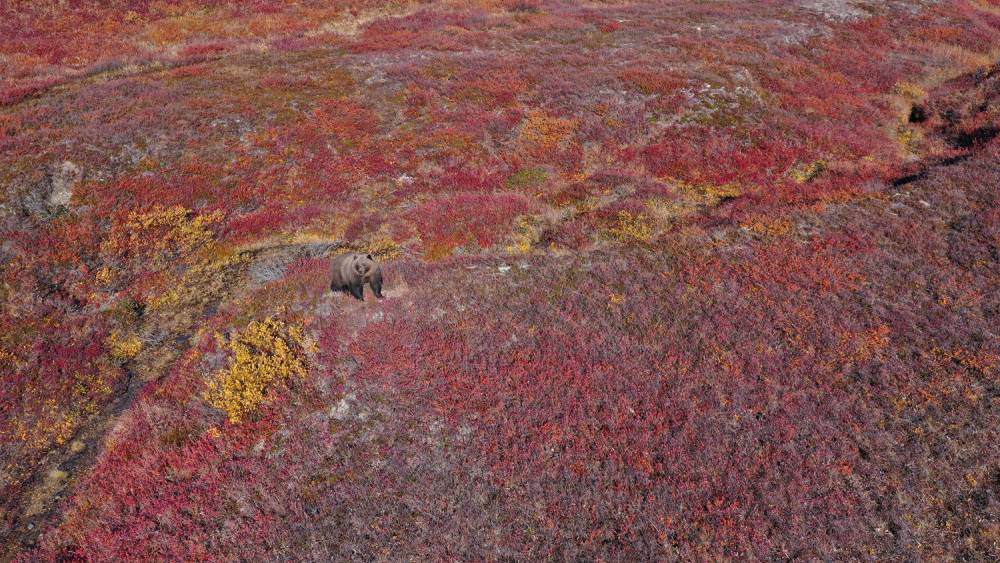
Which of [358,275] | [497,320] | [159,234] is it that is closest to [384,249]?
[358,275]

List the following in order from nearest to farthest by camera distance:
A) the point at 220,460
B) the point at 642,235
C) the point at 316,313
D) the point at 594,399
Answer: the point at 220,460, the point at 594,399, the point at 316,313, the point at 642,235

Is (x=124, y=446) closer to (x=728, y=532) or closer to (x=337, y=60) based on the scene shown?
(x=728, y=532)

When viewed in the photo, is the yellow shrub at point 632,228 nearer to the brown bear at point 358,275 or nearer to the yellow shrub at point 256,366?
the brown bear at point 358,275

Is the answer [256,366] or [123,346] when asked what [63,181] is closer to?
[123,346]

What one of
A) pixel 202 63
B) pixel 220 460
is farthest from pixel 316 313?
pixel 202 63

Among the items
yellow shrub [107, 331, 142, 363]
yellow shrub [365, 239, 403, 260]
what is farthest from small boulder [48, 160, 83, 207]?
yellow shrub [365, 239, 403, 260]
